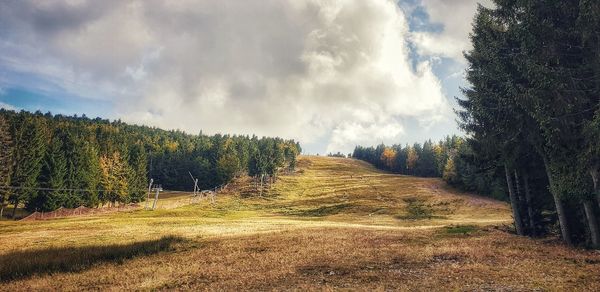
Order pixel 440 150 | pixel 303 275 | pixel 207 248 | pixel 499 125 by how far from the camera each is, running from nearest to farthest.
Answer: pixel 303 275, pixel 499 125, pixel 207 248, pixel 440 150

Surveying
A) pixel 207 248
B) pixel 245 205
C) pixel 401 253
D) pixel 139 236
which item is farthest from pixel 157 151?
pixel 401 253

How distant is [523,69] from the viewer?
1841cm

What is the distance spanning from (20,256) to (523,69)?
3164 centimetres

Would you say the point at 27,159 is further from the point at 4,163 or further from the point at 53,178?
the point at 53,178

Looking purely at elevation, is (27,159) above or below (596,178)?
above

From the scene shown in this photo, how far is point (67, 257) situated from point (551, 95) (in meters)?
27.8

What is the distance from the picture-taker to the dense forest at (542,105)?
16.2m

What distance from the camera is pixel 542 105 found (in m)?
17.2

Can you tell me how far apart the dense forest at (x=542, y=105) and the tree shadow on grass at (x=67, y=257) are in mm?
23592

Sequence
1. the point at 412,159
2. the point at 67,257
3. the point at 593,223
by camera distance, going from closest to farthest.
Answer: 1. the point at 593,223
2. the point at 67,257
3. the point at 412,159

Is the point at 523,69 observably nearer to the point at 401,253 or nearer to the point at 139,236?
the point at 401,253

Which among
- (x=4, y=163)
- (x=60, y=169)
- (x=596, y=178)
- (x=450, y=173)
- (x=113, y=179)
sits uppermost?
(x=4, y=163)

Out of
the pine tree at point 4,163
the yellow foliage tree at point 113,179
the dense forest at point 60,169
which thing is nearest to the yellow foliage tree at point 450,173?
the dense forest at point 60,169

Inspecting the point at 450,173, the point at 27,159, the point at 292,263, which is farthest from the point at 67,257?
the point at 450,173
